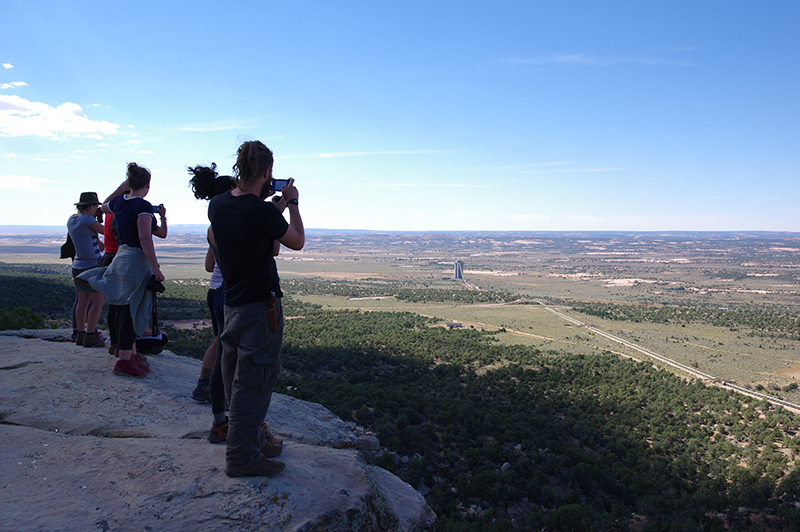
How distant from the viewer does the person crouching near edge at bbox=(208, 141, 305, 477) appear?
317 cm

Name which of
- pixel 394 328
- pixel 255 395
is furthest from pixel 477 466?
pixel 394 328

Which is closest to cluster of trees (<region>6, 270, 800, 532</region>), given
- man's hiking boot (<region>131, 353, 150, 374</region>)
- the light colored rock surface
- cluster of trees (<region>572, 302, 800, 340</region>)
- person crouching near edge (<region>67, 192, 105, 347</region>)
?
the light colored rock surface

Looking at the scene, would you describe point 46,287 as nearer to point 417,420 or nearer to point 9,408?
point 417,420

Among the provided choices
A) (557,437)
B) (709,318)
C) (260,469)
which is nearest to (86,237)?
(260,469)

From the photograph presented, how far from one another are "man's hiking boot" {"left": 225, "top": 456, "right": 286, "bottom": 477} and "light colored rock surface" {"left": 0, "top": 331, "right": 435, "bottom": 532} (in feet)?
0.16

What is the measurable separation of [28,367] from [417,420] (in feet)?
31.8

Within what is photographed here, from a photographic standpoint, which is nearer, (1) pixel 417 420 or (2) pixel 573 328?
(1) pixel 417 420

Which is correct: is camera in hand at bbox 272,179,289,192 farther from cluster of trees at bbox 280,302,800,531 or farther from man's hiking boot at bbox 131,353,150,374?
cluster of trees at bbox 280,302,800,531

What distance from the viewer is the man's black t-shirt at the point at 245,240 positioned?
315 centimetres

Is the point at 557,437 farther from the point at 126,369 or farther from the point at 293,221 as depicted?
the point at 293,221

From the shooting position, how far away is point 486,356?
2503 cm

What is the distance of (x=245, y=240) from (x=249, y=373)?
95 centimetres

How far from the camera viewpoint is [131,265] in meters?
5.39

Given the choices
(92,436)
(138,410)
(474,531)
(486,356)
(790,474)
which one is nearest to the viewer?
(92,436)
